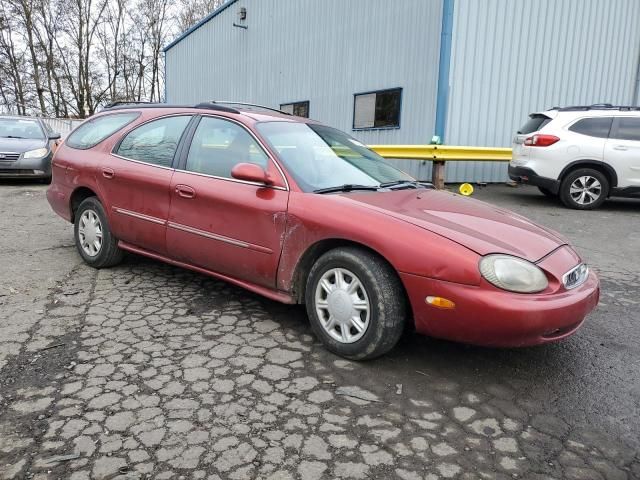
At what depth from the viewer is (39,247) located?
18.2 feet

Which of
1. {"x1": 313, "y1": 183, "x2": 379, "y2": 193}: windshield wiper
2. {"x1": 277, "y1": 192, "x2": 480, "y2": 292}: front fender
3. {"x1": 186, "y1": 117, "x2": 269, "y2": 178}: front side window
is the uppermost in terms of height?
{"x1": 186, "y1": 117, "x2": 269, "y2": 178}: front side window

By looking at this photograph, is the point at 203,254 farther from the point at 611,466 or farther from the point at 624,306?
the point at 624,306

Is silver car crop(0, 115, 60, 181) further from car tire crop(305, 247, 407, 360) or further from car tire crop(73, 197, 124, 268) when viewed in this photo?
car tire crop(305, 247, 407, 360)

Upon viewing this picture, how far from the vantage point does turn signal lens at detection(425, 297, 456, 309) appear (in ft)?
8.68

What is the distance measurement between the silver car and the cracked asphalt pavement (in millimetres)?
7485

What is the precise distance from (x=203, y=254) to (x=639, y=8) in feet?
43.1

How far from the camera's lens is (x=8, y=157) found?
1037 centimetres

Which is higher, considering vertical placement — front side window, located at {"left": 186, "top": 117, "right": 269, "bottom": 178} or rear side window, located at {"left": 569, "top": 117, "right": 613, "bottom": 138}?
rear side window, located at {"left": 569, "top": 117, "right": 613, "bottom": 138}

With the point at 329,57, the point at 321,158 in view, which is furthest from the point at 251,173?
the point at 329,57

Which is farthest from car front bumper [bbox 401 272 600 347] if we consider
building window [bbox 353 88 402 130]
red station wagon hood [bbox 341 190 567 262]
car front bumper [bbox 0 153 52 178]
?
car front bumper [bbox 0 153 52 178]

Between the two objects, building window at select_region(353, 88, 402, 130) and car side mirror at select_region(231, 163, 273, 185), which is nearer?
car side mirror at select_region(231, 163, 273, 185)

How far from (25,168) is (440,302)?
34.2 ft

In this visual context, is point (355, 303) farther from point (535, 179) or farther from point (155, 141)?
point (535, 179)

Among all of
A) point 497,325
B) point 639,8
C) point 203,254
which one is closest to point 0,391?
point 203,254
